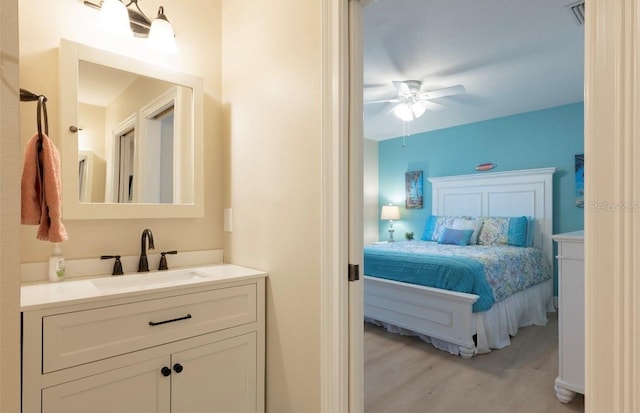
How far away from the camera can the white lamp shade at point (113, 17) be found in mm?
1639

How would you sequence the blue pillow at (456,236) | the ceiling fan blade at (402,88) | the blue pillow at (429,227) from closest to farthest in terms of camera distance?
the ceiling fan blade at (402,88) → the blue pillow at (456,236) → the blue pillow at (429,227)

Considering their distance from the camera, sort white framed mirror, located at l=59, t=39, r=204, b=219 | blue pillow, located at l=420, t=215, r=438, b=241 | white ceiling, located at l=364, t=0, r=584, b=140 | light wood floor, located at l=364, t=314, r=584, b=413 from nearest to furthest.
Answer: white framed mirror, located at l=59, t=39, r=204, b=219 → light wood floor, located at l=364, t=314, r=584, b=413 → white ceiling, located at l=364, t=0, r=584, b=140 → blue pillow, located at l=420, t=215, r=438, b=241

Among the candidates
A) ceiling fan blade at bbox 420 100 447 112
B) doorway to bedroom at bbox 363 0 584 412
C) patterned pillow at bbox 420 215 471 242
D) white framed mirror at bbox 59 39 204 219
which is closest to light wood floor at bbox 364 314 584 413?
doorway to bedroom at bbox 363 0 584 412

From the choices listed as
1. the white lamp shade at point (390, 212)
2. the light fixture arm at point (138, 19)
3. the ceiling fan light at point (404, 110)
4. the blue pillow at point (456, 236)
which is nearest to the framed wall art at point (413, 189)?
the white lamp shade at point (390, 212)

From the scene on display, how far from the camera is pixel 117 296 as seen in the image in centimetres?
130

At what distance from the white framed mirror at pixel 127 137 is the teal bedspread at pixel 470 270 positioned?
215cm

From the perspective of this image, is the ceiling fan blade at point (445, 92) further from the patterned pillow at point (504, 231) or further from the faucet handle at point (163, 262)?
the faucet handle at point (163, 262)

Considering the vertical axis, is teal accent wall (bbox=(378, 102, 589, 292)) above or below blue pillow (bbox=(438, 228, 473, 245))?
above

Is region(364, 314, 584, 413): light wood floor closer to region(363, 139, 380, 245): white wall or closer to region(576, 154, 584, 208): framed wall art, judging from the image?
region(576, 154, 584, 208): framed wall art

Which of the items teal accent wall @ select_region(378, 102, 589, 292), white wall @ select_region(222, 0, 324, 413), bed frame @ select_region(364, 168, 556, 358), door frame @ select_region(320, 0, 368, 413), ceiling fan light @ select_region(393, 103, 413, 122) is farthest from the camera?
teal accent wall @ select_region(378, 102, 589, 292)

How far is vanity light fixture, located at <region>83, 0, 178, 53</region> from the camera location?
1.64 m

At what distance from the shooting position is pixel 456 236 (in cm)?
460

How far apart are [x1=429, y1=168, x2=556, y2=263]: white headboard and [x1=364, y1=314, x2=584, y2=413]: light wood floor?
1.69 metres
